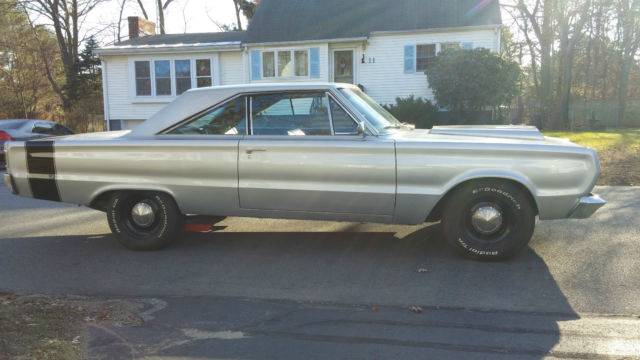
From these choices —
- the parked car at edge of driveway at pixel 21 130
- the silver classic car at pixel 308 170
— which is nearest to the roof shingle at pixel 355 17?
the parked car at edge of driveway at pixel 21 130

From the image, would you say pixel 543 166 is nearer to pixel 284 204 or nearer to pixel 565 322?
pixel 565 322

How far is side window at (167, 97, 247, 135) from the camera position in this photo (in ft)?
19.2

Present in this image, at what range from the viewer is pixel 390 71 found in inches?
863

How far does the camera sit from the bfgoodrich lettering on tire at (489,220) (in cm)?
522

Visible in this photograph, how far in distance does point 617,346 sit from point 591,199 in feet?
6.64

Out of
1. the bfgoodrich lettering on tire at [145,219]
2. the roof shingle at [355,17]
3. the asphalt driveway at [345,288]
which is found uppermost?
the roof shingle at [355,17]

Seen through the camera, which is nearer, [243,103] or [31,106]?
[243,103]

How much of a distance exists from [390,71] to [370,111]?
16.6 metres

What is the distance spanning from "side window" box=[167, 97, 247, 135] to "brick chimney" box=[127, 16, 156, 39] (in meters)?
23.9

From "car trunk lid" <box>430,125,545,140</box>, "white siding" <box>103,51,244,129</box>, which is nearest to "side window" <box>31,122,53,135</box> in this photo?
"white siding" <box>103,51,244,129</box>

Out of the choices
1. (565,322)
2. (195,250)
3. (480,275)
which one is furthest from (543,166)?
(195,250)

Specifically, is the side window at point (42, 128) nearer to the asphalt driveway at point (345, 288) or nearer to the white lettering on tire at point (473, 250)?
the asphalt driveway at point (345, 288)

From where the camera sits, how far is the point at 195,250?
6.11m

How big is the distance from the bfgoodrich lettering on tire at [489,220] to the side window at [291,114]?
1.47 meters
